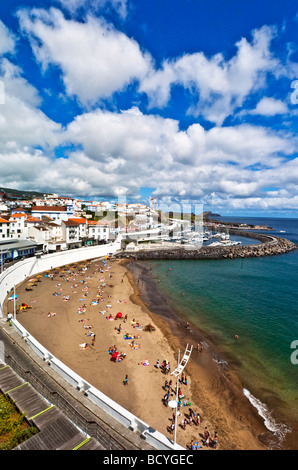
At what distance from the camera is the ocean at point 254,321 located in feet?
46.1

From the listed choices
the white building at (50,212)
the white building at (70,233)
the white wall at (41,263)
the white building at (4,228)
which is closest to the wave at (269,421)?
the white wall at (41,263)

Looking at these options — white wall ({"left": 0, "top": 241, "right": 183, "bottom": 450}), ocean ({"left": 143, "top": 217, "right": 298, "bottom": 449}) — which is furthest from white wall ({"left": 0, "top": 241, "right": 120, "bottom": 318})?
ocean ({"left": 143, "top": 217, "right": 298, "bottom": 449})

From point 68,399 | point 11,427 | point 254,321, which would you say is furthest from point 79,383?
point 254,321

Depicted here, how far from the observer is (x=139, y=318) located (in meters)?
24.2

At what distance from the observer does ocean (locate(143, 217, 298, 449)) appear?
1405 centimetres

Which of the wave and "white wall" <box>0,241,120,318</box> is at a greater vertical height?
"white wall" <box>0,241,120,318</box>

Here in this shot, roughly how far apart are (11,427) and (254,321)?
23.8 meters

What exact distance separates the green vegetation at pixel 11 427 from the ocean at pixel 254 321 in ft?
41.2

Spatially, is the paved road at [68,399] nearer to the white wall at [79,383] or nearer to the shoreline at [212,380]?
the white wall at [79,383]

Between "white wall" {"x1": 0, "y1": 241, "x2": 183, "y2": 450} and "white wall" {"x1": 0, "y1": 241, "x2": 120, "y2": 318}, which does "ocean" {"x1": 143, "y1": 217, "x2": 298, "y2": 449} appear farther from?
"white wall" {"x1": 0, "y1": 241, "x2": 120, "y2": 318}

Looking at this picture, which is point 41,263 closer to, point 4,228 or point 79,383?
point 4,228
